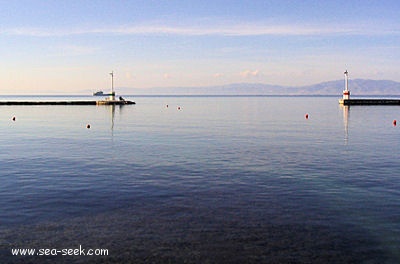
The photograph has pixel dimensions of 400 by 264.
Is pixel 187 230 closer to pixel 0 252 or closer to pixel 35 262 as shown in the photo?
pixel 35 262

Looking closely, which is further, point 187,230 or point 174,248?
point 187,230

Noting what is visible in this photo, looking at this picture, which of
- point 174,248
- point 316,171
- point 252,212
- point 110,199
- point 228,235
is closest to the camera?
point 174,248

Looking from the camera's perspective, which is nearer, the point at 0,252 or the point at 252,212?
the point at 0,252

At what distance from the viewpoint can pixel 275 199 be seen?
21.1 m

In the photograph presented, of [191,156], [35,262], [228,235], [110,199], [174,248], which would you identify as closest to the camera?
[35,262]

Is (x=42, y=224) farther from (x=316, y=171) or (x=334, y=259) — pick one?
(x=316, y=171)

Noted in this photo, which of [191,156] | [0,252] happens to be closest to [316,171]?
[191,156]

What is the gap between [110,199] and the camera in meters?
21.0

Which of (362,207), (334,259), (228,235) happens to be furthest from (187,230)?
(362,207)

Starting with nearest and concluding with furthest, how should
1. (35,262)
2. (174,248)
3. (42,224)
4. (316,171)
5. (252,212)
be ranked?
(35,262)
(174,248)
(42,224)
(252,212)
(316,171)

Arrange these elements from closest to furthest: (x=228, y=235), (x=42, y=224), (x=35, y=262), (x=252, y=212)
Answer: (x=35, y=262)
(x=228, y=235)
(x=42, y=224)
(x=252, y=212)

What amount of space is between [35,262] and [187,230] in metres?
5.83

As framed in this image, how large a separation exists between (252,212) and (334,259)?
18.1 feet

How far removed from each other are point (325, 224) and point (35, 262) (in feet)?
38.4
